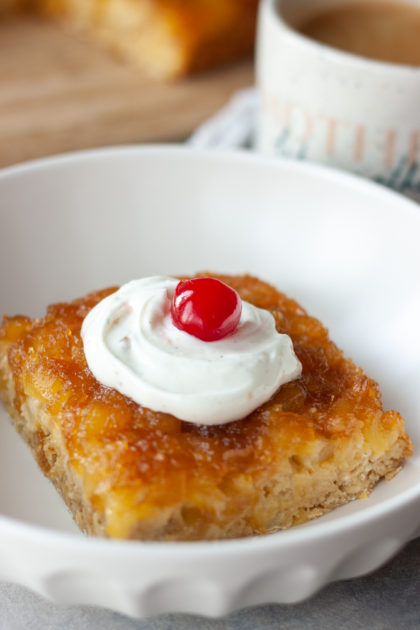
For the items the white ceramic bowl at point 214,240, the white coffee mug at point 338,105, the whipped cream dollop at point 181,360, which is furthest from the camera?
the white coffee mug at point 338,105

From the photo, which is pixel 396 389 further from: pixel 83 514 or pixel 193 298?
pixel 83 514

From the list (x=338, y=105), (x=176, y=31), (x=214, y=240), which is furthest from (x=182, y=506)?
(x=176, y=31)

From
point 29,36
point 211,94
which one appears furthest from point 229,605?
point 29,36

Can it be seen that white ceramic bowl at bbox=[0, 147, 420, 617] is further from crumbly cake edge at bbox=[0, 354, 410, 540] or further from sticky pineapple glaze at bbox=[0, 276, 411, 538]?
sticky pineapple glaze at bbox=[0, 276, 411, 538]

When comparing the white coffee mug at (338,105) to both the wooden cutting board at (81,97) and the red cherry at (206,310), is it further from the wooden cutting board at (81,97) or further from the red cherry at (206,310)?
the red cherry at (206,310)

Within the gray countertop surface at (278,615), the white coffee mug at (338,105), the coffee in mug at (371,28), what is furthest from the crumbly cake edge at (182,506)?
the coffee in mug at (371,28)

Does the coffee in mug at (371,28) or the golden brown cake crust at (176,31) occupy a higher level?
the coffee in mug at (371,28)

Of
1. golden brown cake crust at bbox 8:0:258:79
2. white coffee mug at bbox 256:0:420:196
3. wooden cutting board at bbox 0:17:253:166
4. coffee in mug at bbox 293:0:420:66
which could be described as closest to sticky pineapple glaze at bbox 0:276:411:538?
white coffee mug at bbox 256:0:420:196
